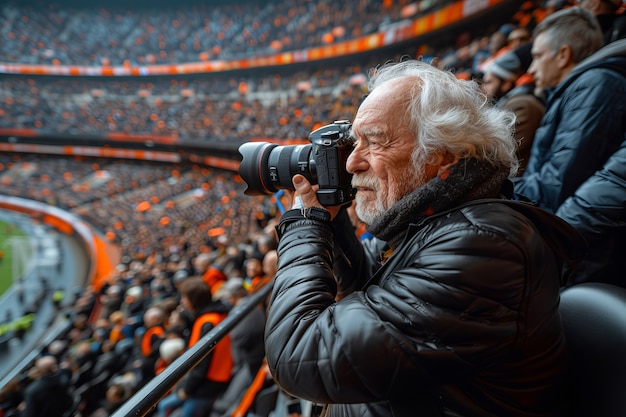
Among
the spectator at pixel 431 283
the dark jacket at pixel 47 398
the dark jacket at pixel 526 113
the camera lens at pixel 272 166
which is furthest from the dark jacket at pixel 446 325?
the dark jacket at pixel 47 398

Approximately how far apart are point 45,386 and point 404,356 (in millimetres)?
3153

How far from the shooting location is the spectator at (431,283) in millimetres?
650

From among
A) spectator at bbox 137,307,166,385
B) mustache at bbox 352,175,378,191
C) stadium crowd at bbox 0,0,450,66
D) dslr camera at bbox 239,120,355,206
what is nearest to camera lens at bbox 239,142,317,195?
dslr camera at bbox 239,120,355,206

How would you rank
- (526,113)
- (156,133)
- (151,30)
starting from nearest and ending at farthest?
(526,113), (156,133), (151,30)

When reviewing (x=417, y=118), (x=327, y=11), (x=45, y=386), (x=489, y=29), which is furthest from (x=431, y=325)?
(x=327, y=11)

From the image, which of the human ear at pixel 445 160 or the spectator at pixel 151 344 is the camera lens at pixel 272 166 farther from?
the spectator at pixel 151 344

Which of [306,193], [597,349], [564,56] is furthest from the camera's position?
[564,56]

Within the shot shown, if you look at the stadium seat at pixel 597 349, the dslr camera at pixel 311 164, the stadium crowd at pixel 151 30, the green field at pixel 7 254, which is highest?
the stadium crowd at pixel 151 30

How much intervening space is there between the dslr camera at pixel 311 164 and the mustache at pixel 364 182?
0.11ft

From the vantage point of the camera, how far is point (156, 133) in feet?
63.4

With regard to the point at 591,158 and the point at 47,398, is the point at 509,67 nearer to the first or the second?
the point at 591,158

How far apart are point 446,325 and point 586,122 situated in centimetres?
104

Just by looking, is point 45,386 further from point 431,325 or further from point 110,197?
point 110,197

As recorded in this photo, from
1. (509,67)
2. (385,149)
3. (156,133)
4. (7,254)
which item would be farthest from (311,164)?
(156,133)
